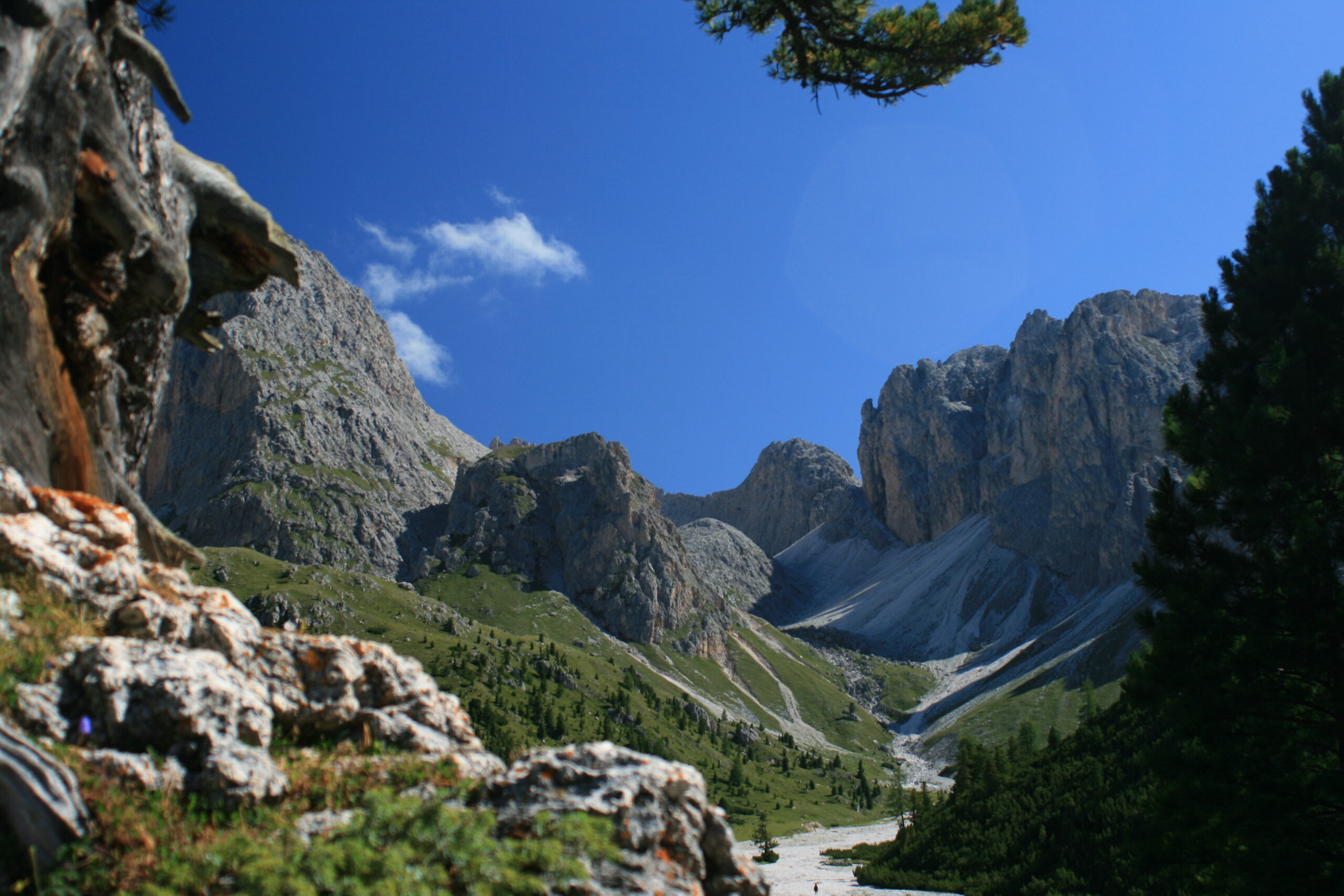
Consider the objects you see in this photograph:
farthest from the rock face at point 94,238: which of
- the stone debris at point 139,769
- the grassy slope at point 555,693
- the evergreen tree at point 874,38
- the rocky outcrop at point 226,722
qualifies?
the grassy slope at point 555,693

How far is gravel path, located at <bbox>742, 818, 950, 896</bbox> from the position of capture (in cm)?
6694

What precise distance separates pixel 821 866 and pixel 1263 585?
79.3m

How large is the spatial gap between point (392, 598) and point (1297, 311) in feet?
550

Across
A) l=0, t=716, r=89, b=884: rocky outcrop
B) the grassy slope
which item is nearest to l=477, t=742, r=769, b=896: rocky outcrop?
l=0, t=716, r=89, b=884: rocky outcrop

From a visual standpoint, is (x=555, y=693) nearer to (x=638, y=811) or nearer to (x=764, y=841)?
(x=764, y=841)

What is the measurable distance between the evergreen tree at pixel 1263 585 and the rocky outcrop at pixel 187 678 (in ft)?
61.8

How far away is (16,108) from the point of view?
11406mm

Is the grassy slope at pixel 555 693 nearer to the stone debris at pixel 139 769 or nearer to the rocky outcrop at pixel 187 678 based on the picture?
the rocky outcrop at pixel 187 678

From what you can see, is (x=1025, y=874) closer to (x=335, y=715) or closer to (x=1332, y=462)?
(x=1332, y=462)

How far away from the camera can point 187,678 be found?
28.5 ft

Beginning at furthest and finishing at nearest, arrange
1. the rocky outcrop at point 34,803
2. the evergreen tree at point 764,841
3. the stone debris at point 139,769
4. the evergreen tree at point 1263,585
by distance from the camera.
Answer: the evergreen tree at point 764,841 → the evergreen tree at point 1263,585 → the stone debris at point 139,769 → the rocky outcrop at point 34,803

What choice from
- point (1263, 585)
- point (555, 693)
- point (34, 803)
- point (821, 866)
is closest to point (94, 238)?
point (34, 803)

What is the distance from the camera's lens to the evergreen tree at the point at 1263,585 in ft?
62.0

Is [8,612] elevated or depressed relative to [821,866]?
elevated
